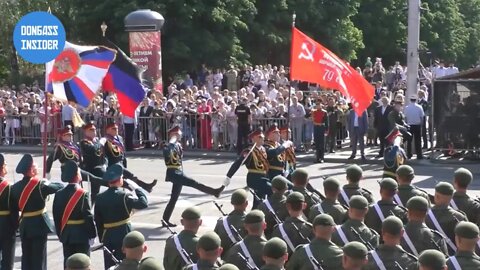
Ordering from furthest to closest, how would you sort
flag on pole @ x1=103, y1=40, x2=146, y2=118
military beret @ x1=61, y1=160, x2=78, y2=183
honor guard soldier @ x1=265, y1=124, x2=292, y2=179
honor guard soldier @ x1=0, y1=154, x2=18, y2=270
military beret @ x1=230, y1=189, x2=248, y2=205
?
flag on pole @ x1=103, y1=40, x2=146, y2=118 → honor guard soldier @ x1=265, y1=124, x2=292, y2=179 → honor guard soldier @ x1=0, y1=154, x2=18, y2=270 → military beret @ x1=61, y1=160, x2=78, y2=183 → military beret @ x1=230, y1=189, x2=248, y2=205

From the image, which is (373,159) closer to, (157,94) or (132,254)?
(157,94)

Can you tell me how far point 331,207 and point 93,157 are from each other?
6339 millimetres

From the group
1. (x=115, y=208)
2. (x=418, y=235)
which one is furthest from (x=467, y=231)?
(x=115, y=208)

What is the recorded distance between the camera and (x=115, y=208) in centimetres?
1082

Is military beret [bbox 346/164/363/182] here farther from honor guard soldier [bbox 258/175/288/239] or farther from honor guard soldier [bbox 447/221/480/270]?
honor guard soldier [bbox 447/221/480/270]

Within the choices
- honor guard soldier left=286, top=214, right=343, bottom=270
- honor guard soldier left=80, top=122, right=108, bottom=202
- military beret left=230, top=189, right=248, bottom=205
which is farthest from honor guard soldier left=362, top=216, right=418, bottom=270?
honor guard soldier left=80, top=122, right=108, bottom=202

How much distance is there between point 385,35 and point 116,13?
898 inches

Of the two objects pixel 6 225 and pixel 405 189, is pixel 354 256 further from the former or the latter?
pixel 6 225

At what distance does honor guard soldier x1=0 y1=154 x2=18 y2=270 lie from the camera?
1170 centimetres

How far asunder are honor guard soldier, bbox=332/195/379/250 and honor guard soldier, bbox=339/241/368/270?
146cm

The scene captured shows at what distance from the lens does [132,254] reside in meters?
8.23

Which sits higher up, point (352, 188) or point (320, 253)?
point (352, 188)

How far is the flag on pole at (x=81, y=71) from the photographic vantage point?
16.1m

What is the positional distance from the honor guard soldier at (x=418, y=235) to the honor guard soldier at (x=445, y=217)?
0.70 meters
